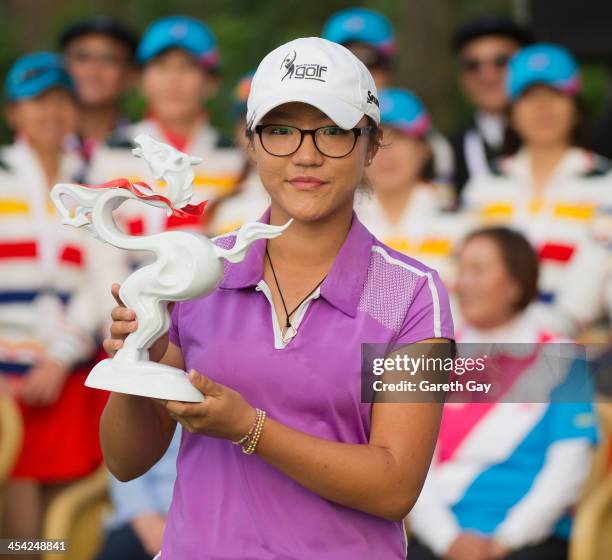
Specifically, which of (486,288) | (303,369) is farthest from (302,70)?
(486,288)

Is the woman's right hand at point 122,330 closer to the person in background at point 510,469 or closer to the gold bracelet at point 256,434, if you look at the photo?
the gold bracelet at point 256,434

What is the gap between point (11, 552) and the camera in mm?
2971

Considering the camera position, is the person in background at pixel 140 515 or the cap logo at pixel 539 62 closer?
the person in background at pixel 140 515

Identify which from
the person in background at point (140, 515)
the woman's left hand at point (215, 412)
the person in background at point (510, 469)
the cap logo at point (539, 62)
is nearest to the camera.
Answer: the woman's left hand at point (215, 412)

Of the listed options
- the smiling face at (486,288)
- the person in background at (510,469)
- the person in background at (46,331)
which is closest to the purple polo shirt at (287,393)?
the person in background at (510,469)

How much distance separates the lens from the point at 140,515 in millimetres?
4102

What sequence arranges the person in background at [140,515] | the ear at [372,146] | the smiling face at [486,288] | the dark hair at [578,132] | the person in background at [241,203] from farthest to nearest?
the dark hair at [578,132] → the person in background at [241,203] → the smiling face at [486,288] → the person in background at [140,515] → the ear at [372,146]

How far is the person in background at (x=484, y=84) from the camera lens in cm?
558

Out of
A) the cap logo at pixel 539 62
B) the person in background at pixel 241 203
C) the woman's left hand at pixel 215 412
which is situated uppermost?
the cap logo at pixel 539 62

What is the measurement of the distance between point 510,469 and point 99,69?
2.78 metres

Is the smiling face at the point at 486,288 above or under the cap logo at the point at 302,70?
under

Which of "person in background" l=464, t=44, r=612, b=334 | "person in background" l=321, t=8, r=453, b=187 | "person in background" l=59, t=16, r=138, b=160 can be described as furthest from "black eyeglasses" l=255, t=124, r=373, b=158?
"person in background" l=59, t=16, r=138, b=160

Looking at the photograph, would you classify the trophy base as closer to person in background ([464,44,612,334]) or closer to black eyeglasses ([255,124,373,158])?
black eyeglasses ([255,124,373,158])

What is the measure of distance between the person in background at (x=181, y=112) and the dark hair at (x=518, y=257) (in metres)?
1.16
